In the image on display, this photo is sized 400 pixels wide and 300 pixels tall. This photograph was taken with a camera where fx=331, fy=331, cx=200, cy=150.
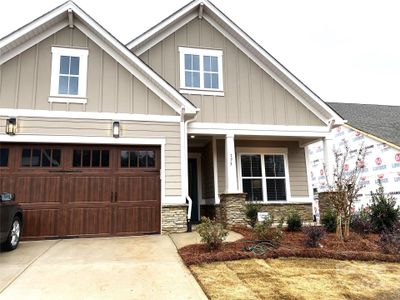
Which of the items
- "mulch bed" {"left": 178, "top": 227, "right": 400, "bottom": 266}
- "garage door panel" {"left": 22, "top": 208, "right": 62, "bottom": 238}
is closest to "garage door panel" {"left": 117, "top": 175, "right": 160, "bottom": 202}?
"garage door panel" {"left": 22, "top": 208, "right": 62, "bottom": 238}

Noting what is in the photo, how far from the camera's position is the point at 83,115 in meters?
9.01

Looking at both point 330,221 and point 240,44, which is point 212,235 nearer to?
point 330,221

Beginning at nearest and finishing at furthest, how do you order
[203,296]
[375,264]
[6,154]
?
1. [203,296]
2. [375,264]
3. [6,154]

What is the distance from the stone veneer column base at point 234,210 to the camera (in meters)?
10.1

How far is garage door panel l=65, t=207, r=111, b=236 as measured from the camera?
28.3 feet

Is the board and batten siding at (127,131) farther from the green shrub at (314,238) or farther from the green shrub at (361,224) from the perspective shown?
the green shrub at (361,224)

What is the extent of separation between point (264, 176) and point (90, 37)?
7.63 meters

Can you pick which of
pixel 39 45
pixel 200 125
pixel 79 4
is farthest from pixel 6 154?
pixel 200 125

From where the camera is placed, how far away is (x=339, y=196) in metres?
7.96

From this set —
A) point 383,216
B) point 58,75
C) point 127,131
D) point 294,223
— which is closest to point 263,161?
point 294,223

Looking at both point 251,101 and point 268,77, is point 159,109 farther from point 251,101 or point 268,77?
point 268,77

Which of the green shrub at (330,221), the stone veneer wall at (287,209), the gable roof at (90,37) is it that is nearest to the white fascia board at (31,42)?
the gable roof at (90,37)

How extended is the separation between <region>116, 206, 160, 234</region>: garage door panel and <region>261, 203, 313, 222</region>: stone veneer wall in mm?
4633

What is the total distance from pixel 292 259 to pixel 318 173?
1612 cm
